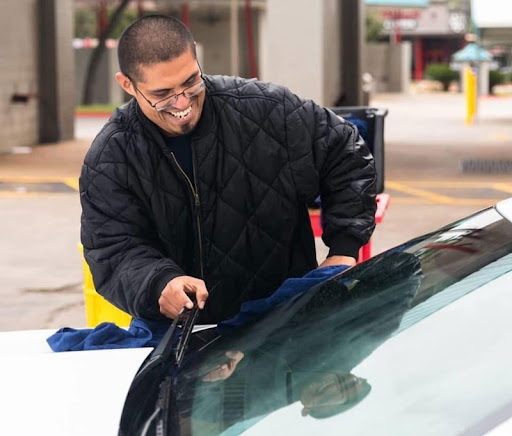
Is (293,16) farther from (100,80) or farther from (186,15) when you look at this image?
(186,15)

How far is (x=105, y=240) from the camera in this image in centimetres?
306

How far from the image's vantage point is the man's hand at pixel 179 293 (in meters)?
2.71

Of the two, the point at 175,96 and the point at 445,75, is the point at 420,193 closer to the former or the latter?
the point at 175,96

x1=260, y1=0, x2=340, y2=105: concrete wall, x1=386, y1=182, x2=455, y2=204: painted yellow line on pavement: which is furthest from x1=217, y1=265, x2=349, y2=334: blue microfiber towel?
x1=260, y1=0, x2=340, y2=105: concrete wall

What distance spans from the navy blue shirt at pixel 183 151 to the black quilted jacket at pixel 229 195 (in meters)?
0.03

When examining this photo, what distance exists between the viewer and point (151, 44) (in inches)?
114

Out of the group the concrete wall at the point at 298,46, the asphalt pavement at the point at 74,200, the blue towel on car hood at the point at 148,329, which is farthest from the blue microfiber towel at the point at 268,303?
the concrete wall at the point at 298,46

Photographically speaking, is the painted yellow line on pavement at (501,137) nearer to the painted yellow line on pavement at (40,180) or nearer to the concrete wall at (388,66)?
the painted yellow line on pavement at (40,180)

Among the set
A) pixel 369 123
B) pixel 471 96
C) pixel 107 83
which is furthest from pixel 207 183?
pixel 107 83

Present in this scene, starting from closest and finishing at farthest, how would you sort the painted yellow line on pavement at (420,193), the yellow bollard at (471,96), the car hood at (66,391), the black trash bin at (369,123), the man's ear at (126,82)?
the car hood at (66,391), the man's ear at (126,82), the black trash bin at (369,123), the painted yellow line on pavement at (420,193), the yellow bollard at (471,96)

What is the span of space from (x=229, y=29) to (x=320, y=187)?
116 ft

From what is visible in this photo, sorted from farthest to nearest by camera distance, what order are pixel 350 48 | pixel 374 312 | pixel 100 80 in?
1. pixel 100 80
2. pixel 350 48
3. pixel 374 312

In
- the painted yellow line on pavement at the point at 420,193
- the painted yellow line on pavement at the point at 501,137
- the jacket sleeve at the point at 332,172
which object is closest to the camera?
the jacket sleeve at the point at 332,172

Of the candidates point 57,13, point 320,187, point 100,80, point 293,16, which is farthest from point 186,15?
point 320,187
